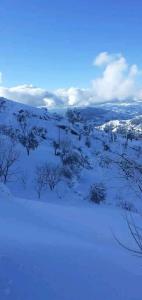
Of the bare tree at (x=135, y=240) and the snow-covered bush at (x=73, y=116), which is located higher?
the snow-covered bush at (x=73, y=116)

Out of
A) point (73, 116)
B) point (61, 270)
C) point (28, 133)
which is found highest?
point (73, 116)

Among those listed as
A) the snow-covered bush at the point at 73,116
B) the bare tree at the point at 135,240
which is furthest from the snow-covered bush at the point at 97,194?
the snow-covered bush at the point at 73,116

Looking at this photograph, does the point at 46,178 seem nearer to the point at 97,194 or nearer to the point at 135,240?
the point at 97,194

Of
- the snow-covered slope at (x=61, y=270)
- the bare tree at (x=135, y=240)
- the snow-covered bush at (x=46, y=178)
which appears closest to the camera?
Answer: the bare tree at (x=135, y=240)

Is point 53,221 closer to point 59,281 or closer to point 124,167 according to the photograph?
point 59,281

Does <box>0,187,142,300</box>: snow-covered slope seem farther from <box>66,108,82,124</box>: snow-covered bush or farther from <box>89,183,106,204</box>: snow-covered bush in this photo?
<box>66,108,82,124</box>: snow-covered bush

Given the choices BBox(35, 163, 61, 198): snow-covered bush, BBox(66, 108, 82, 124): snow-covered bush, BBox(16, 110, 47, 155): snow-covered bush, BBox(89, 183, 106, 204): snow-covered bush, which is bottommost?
BBox(89, 183, 106, 204): snow-covered bush

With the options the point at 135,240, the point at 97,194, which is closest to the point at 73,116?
the point at 97,194

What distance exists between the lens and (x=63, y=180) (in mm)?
57438

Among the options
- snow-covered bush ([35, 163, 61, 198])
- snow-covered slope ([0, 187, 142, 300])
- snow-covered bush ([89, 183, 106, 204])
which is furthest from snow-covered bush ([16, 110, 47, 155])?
snow-covered slope ([0, 187, 142, 300])

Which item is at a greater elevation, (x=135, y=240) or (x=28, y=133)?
(x=135, y=240)

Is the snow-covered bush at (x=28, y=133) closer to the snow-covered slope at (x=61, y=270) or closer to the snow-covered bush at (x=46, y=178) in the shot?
the snow-covered bush at (x=46, y=178)

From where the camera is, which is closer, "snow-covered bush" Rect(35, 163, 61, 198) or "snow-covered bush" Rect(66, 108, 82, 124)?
"snow-covered bush" Rect(35, 163, 61, 198)

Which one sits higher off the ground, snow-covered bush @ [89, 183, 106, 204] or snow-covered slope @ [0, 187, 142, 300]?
snow-covered slope @ [0, 187, 142, 300]
